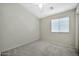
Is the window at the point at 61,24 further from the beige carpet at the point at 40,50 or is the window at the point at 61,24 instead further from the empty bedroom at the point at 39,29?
the beige carpet at the point at 40,50

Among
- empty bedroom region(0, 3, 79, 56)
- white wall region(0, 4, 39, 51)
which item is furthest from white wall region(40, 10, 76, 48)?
white wall region(0, 4, 39, 51)

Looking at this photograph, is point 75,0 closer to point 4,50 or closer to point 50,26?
point 50,26

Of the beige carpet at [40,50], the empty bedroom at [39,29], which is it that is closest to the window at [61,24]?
the empty bedroom at [39,29]

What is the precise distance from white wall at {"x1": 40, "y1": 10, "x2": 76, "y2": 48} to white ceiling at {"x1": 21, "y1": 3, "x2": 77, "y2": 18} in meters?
0.09

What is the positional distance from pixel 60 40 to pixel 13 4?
49.6 inches

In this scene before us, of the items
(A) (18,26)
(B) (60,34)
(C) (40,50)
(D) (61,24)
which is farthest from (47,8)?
(C) (40,50)

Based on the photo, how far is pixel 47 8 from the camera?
1857 mm

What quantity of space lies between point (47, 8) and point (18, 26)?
74 centimetres

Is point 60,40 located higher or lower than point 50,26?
lower

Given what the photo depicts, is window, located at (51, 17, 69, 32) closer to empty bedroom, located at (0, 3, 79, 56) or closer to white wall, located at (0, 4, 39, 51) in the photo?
empty bedroom, located at (0, 3, 79, 56)

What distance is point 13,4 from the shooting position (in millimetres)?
1830

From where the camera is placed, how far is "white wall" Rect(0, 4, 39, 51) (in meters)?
1.92

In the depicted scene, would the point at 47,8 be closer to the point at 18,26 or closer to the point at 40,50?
the point at 18,26

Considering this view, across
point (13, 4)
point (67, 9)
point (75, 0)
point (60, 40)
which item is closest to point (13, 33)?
point (13, 4)
